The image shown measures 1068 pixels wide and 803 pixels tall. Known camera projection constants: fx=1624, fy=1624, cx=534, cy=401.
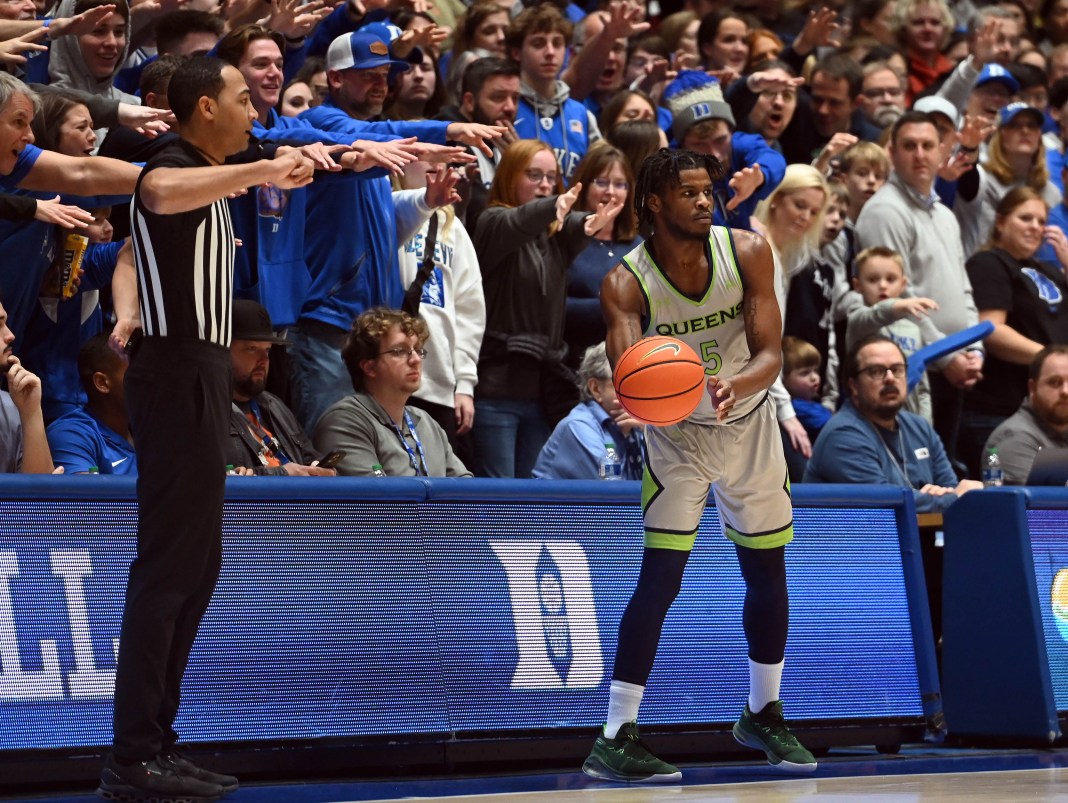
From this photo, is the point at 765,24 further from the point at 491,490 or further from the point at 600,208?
the point at 491,490

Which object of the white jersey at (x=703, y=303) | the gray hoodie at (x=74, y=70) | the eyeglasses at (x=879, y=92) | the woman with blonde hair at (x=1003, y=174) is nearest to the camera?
the white jersey at (x=703, y=303)

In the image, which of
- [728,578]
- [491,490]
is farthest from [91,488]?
[728,578]

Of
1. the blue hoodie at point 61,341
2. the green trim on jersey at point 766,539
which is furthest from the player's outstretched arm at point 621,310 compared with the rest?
the blue hoodie at point 61,341

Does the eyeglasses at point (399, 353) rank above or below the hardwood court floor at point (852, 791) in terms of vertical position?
above

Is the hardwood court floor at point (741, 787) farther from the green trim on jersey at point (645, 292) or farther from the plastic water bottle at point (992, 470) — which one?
the plastic water bottle at point (992, 470)

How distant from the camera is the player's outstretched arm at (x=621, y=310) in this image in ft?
22.9

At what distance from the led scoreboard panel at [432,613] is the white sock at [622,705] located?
1.48ft

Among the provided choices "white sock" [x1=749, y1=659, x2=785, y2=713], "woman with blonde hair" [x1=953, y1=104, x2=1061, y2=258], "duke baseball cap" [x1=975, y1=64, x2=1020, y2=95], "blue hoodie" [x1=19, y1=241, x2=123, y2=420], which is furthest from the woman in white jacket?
"duke baseball cap" [x1=975, y1=64, x2=1020, y2=95]

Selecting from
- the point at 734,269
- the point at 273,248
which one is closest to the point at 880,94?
the point at 273,248

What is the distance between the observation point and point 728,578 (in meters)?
7.83

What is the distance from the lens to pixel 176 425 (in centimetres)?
584

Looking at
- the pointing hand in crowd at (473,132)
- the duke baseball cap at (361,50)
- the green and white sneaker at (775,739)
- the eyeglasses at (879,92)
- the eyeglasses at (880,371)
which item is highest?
the duke baseball cap at (361,50)

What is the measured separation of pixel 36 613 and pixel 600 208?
4276 mm

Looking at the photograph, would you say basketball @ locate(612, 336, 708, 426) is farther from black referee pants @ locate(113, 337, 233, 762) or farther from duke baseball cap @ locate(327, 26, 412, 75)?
duke baseball cap @ locate(327, 26, 412, 75)
